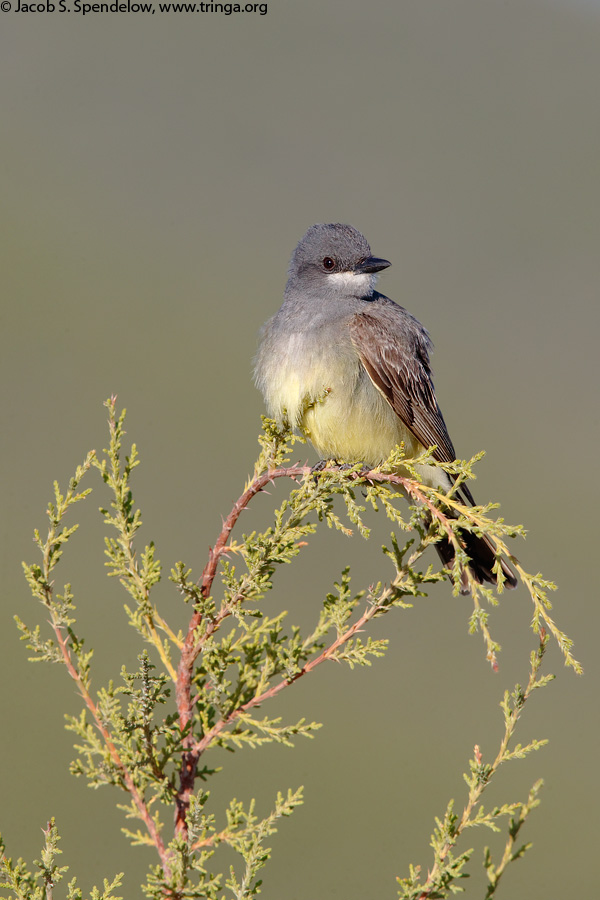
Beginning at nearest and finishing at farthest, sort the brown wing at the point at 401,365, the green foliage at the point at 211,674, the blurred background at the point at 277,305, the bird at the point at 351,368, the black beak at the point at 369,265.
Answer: the green foliage at the point at 211,674 → the bird at the point at 351,368 → the brown wing at the point at 401,365 → the black beak at the point at 369,265 → the blurred background at the point at 277,305

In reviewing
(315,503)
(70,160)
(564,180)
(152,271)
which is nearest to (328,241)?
(315,503)

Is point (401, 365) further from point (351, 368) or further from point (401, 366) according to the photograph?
point (351, 368)

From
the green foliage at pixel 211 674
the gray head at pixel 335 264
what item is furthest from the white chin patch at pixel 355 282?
the green foliage at pixel 211 674

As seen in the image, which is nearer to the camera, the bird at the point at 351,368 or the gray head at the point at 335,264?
the bird at the point at 351,368

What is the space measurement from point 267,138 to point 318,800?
2382 inches

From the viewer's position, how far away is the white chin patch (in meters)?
6.23

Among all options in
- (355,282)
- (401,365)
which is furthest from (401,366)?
(355,282)

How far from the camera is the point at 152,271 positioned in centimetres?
5119

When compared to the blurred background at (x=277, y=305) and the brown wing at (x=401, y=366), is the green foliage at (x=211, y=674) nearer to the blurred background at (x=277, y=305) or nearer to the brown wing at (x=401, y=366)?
A: the blurred background at (x=277, y=305)

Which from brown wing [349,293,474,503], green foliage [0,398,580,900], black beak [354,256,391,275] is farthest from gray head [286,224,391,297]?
green foliage [0,398,580,900]

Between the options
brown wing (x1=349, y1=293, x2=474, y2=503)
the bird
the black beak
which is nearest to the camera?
the bird

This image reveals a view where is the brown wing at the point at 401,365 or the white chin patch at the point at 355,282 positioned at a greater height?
the white chin patch at the point at 355,282

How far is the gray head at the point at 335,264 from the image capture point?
20.4 ft

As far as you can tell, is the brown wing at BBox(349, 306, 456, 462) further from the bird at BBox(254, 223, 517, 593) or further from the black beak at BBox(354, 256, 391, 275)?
the black beak at BBox(354, 256, 391, 275)
